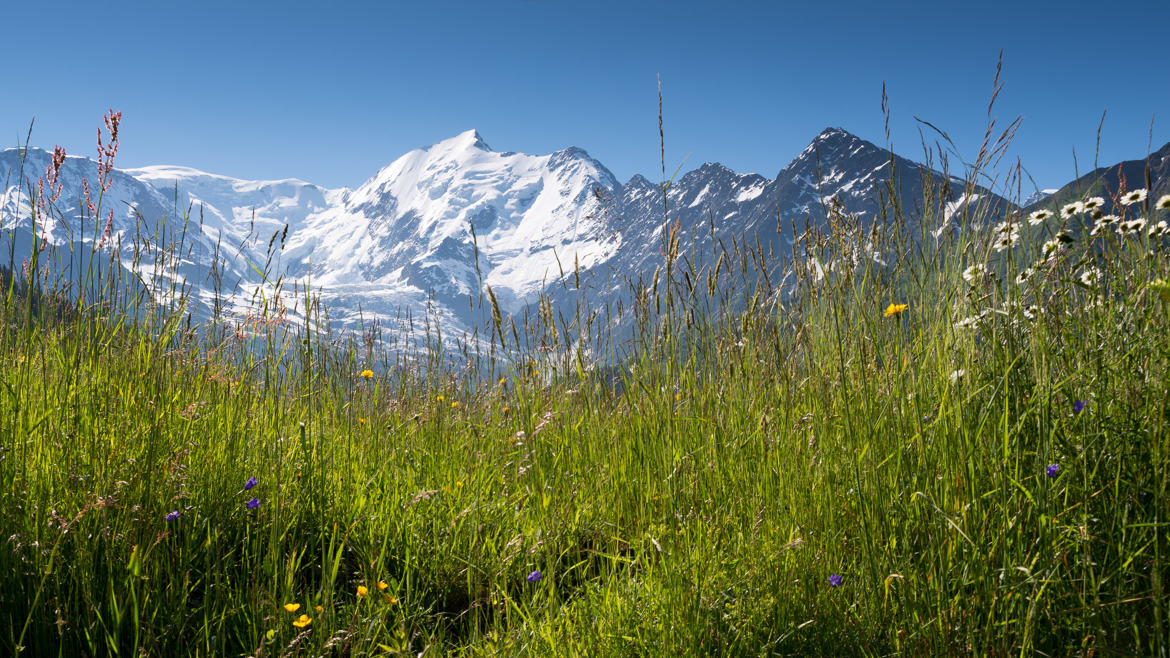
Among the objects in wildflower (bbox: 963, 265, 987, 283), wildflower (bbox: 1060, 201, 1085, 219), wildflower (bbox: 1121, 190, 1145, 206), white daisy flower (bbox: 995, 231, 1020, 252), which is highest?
wildflower (bbox: 1121, 190, 1145, 206)

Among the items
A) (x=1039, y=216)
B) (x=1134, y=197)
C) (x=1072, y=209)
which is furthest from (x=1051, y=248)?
(x=1134, y=197)

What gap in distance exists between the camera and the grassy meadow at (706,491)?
1.33m

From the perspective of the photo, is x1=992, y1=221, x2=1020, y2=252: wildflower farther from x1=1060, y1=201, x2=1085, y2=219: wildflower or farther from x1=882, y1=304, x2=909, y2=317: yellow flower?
x1=882, y1=304, x2=909, y2=317: yellow flower

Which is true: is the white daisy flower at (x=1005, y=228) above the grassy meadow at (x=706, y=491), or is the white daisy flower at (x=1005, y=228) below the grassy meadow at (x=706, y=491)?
above

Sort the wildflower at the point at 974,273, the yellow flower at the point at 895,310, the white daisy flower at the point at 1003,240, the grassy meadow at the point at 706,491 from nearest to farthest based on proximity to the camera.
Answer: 1. the grassy meadow at the point at 706,491
2. the wildflower at the point at 974,273
3. the white daisy flower at the point at 1003,240
4. the yellow flower at the point at 895,310

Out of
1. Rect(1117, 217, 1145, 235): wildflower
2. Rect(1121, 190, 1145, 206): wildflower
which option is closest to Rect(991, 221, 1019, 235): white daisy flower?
Rect(1117, 217, 1145, 235): wildflower

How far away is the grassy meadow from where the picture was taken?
1335mm

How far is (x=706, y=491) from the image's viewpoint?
6.51ft

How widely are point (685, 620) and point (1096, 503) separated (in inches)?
38.5

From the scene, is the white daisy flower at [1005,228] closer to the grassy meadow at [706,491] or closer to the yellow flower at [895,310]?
the grassy meadow at [706,491]

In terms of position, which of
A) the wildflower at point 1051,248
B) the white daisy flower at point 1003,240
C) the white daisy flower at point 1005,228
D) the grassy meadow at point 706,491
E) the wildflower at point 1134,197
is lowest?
the grassy meadow at point 706,491

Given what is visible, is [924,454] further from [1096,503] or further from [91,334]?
[91,334]

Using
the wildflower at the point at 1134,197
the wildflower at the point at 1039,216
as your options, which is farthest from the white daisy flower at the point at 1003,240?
the wildflower at the point at 1134,197

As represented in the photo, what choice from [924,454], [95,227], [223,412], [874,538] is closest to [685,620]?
[874,538]
